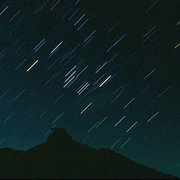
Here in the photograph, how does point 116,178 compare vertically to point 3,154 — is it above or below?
below

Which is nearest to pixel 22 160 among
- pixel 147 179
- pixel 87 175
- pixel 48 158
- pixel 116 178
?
pixel 48 158

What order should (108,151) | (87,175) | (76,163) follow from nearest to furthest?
1. (87,175)
2. (76,163)
3. (108,151)

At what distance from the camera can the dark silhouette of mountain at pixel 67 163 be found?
13.8 metres

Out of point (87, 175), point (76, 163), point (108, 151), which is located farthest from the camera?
point (108, 151)

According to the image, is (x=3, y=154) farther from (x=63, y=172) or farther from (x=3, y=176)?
(x=63, y=172)

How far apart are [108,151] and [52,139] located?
2.74m

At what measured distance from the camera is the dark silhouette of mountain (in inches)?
544

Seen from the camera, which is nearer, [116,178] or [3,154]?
[116,178]

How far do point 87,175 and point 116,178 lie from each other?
3.82 feet

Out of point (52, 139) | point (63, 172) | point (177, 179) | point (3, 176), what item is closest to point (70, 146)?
point (52, 139)

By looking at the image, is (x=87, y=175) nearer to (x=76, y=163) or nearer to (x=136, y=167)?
(x=76, y=163)

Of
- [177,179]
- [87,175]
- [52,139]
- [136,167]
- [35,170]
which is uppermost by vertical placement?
[52,139]

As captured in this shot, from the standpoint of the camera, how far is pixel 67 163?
14516mm

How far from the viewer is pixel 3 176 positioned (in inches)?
547
